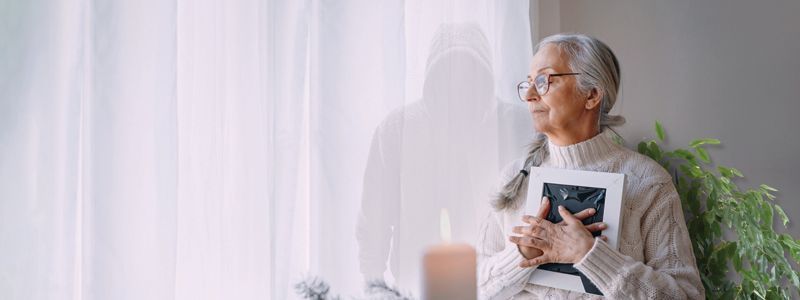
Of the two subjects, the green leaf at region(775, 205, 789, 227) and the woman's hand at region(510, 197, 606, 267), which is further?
the green leaf at region(775, 205, 789, 227)

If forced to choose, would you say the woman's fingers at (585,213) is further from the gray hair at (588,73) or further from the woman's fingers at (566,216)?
the gray hair at (588,73)

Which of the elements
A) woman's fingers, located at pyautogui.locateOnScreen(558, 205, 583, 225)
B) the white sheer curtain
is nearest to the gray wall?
the white sheer curtain

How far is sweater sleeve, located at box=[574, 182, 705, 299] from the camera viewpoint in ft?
4.15

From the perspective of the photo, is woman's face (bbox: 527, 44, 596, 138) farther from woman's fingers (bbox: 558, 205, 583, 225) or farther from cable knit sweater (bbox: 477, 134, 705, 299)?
woman's fingers (bbox: 558, 205, 583, 225)

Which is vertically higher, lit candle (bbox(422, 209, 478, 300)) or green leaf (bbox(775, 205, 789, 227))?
lit candle (bbox(422, 209, 478, 300))

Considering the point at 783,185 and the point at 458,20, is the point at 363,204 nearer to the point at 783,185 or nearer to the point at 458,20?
the point at 458,20

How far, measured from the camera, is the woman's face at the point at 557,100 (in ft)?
4.57

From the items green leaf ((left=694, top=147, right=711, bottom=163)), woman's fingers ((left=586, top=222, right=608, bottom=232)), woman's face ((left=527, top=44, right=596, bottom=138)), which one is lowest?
woman's fingers ((left=586, top=222, right=608, bottom=232))

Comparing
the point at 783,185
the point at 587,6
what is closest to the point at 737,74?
the point at 783,185

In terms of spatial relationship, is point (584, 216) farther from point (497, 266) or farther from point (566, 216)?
point (497, 266)

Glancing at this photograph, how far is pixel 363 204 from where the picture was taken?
136 cm

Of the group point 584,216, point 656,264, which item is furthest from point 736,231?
point 584,216

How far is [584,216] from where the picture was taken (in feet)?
4.35

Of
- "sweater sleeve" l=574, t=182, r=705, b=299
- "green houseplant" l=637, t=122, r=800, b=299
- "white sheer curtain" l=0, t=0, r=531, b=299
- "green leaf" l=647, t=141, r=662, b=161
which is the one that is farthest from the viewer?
"green leaf" l=647, t=141, r=662, b=161
